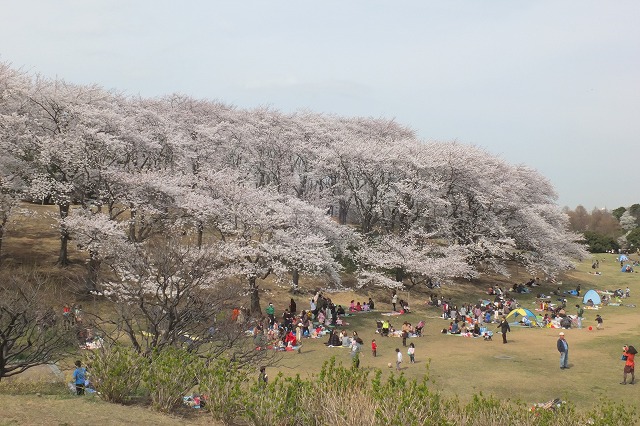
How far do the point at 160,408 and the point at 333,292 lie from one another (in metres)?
29.3

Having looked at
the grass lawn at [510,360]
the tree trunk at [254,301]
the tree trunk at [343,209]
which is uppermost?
the tree trunk at [343,209]

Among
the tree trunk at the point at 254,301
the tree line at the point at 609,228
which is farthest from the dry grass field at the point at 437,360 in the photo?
the tree line at the point at 609,228

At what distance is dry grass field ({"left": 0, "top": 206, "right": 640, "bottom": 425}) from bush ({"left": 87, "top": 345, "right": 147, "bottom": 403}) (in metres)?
0.38

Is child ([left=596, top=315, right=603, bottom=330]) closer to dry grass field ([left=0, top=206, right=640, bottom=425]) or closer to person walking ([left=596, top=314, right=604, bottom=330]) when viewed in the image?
person walking ([left=596, top=314, right=604, bottom=330])

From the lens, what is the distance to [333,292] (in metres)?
39.6

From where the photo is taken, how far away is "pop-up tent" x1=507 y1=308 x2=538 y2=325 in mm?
33312

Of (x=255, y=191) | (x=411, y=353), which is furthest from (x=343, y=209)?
(x=411, y=353)

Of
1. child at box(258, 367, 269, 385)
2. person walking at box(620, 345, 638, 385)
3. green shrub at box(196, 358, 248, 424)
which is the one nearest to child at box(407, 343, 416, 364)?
person walking at box(620, 345, 638, 385)

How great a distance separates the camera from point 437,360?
23703 mm

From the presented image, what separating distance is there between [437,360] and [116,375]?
55.5 ft

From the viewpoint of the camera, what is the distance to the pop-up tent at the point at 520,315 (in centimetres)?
3331

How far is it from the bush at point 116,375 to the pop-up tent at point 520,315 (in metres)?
29.1

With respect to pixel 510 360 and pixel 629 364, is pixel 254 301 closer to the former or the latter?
pixel 510 360

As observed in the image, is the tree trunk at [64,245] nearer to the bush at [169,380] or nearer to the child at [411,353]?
the child at [411,353]
